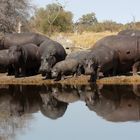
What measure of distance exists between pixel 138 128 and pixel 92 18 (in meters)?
88.8

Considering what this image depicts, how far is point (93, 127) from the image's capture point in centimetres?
1205

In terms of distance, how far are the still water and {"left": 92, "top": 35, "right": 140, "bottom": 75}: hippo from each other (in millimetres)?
3318

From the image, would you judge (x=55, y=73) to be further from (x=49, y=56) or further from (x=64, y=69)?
(x=49, y=56)

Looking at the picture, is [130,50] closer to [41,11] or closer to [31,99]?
[31,99]

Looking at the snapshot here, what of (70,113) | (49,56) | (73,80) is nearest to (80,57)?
(49,56)

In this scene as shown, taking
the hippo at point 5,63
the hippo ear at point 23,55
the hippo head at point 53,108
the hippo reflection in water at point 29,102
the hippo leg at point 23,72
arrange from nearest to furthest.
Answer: the hippo head at point 53,108 → the hippo reflection in water at point 29,102 → the hippo ear at point 23,55 → the hippo leg at point 23,72 → the hippo at point 5,63

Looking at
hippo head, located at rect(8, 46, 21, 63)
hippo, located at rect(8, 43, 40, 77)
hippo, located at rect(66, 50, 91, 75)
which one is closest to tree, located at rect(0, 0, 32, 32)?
hippo, located at rect(8, 43, 40, 77)

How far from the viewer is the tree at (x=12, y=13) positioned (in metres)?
32.3

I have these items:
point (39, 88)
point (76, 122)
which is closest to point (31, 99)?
point (39, 88)

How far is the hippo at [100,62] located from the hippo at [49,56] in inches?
78.0

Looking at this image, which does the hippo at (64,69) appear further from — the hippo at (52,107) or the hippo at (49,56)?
the hippo at (52,107)

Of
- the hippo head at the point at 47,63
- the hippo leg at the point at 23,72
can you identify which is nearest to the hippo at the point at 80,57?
the hippo head at the point at 47,63

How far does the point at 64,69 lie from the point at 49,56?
3.87ft

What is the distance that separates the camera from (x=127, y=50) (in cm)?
2314
